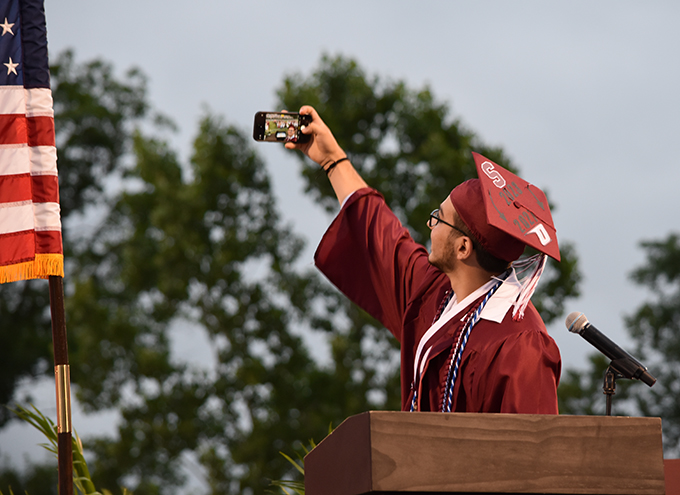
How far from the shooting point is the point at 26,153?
10.6 ft

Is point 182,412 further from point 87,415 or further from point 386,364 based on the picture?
point 386,364

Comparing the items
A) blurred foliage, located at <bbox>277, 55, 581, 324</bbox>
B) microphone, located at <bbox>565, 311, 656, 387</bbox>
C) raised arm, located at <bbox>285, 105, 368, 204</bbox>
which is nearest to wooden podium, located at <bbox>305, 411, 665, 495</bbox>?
microphone, located at <bbox>565, 311, 656, 387</bbox>

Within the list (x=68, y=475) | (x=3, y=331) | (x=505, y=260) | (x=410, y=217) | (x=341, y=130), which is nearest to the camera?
(x=505, y=260)

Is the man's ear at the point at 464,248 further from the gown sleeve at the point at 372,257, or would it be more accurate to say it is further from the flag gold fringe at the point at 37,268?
the flag gold fringe at the point at 37,268

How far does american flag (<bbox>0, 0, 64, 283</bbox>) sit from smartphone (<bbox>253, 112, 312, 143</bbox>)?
0.98 metres

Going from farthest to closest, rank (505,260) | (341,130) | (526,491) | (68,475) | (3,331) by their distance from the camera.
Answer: (3,331), (341,130), (68,475), (505,260), (526,491)

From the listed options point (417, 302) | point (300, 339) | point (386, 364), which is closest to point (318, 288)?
point (300, 339)

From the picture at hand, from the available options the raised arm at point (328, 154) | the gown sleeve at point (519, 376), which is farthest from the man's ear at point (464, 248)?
the raised arm at point (328, 154)

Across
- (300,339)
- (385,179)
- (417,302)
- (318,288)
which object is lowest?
(417,302)

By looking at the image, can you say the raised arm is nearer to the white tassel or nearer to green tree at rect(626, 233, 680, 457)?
the white tassel

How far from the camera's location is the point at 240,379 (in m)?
11.1

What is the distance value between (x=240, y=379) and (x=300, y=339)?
1.11m

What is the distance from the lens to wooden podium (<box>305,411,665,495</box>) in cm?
129

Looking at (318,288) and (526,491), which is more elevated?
(318,288)
